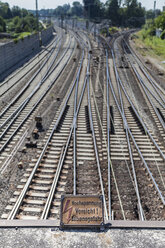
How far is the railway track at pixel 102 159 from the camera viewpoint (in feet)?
25.8

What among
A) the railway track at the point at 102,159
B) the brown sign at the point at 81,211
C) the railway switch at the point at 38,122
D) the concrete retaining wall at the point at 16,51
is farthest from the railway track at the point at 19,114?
the concrete retaining wall at the point at 16,51

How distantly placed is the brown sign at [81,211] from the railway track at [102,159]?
101 centimetres

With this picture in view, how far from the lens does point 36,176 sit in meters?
9.33

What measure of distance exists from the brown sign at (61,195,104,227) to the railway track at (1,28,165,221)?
1.01 m

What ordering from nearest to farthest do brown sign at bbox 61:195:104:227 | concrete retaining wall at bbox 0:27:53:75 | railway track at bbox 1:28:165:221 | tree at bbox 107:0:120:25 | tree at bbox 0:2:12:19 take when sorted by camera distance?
brown sign at bbox 61:195:104:227 → railway track at bbox 1:28:165:221 → concrete retaining wall at bbox 0:27:53:75 → tree at bbox 107:0:120:25 → tree at bbox 0:2:12:19

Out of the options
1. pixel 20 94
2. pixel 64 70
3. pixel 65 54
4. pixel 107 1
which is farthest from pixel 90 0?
pixel 20 94

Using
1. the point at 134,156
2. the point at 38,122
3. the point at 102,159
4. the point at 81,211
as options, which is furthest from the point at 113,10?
the point at 81,211

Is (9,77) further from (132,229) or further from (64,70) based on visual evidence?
(132,229)

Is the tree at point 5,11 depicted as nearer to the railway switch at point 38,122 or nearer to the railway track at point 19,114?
the railway track at point 19,114

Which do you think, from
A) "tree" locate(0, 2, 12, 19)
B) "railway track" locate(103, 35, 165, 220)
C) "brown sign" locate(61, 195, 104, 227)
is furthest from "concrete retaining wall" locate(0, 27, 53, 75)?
"tree" locate(0, 2, 12, 19)

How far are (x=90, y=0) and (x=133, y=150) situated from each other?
102 meters

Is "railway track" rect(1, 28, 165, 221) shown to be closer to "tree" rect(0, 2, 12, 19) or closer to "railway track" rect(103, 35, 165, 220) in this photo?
"railway track" rect(103, 35, 165, 220)

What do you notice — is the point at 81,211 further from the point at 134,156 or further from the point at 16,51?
the point at 16,51

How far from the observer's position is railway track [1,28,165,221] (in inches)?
310
